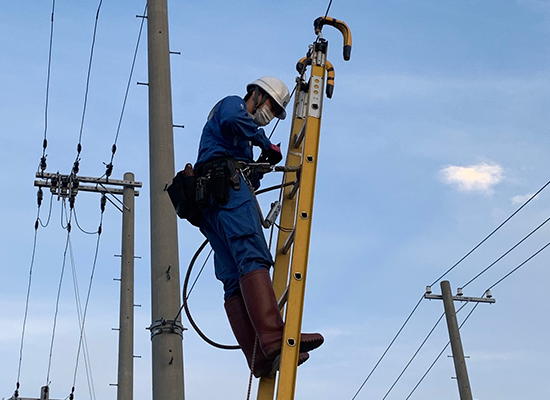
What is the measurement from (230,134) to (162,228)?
1.66m

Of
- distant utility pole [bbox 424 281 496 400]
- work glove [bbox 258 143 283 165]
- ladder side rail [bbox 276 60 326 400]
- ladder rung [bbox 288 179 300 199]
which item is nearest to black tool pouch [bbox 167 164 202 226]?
work glove [bbox 258 143 283 165]

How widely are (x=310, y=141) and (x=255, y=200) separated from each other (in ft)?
1.76

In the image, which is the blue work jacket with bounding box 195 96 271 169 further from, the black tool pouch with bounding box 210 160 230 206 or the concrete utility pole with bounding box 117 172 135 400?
the concrete utility pole with bounding box 117 172 135 400

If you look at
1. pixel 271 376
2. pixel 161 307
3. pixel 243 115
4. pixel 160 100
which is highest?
pixel 160 100

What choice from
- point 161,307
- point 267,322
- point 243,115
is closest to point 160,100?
point 161,307

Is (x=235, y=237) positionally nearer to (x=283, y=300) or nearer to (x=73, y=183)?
(x=283, y=300)

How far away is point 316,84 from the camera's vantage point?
4.54 metres

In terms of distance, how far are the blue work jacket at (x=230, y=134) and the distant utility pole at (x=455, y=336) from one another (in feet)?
52.4

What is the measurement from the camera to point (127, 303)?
14211 mm

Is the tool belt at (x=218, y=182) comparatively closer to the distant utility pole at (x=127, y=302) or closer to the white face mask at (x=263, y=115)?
the white face mask at (x=263, y=115)

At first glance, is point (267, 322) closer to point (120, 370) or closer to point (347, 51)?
point (347, 51)

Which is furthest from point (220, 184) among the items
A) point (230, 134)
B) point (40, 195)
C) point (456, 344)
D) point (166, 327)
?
point (456, 344)

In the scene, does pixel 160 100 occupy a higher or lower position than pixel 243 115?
higher

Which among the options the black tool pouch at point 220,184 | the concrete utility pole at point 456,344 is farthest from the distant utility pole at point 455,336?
the black tool pouch at point 220,184
